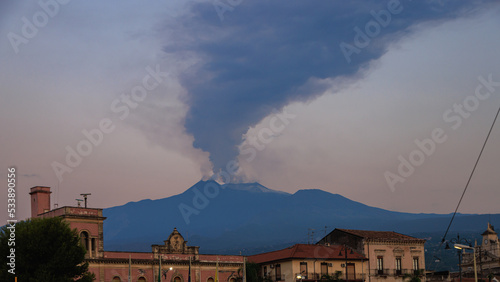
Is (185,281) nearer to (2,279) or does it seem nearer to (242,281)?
(242,281)

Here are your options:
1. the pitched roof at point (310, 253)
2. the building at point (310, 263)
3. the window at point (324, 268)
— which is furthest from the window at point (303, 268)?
the window at point (324, 268)

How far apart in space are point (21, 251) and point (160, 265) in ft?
57.4

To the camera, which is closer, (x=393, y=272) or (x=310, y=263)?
(x=310, y=263)

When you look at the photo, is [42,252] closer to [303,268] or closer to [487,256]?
[303,268]

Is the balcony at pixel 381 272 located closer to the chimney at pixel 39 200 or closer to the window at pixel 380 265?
the window at pixel 380 265

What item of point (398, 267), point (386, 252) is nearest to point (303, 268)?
point (386, 252)

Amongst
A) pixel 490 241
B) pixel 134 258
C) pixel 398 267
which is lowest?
pixel 398 267

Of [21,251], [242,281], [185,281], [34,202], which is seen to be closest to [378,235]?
[242,281]

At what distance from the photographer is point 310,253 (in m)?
76.9

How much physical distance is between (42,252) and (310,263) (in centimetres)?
3329

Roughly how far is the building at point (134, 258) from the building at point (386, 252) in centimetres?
1523

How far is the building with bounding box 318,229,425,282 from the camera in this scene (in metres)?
80.6

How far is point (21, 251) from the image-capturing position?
5159 centimetres

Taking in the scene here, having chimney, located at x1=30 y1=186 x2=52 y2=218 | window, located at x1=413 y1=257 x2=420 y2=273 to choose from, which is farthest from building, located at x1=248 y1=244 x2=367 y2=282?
chimney, located at x1=30 y1=186 x2=52 y2=218
